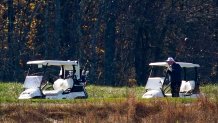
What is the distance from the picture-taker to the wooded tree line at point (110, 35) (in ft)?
165

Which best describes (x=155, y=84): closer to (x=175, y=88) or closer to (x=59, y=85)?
(x=175, y=88)

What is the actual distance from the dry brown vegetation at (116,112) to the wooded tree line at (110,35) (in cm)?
2516

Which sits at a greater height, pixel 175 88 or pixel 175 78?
pixel 175 78

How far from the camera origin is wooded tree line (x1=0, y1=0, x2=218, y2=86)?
50438mm

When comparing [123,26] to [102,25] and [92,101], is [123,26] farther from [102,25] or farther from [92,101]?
[92,101]

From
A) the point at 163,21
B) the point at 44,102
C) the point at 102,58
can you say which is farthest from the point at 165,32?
the point at 44,102

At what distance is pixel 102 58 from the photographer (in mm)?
55219

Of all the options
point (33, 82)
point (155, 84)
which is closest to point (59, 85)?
point (33, 82)

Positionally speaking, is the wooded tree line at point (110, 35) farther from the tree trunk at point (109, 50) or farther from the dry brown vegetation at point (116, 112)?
the dry brown vegetation at point (116, 112)

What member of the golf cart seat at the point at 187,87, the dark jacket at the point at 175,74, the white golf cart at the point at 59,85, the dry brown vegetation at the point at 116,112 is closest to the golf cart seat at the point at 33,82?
the white golf cart at the point at 59,85

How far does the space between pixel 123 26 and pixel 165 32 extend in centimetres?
276

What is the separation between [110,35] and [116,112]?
93.5 ft

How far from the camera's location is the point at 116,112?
23359 millimetres

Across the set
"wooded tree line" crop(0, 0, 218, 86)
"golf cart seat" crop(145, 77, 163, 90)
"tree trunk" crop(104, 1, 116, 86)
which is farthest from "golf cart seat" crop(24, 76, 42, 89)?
"tree trunk" crop(104, 1, 116, 86)
